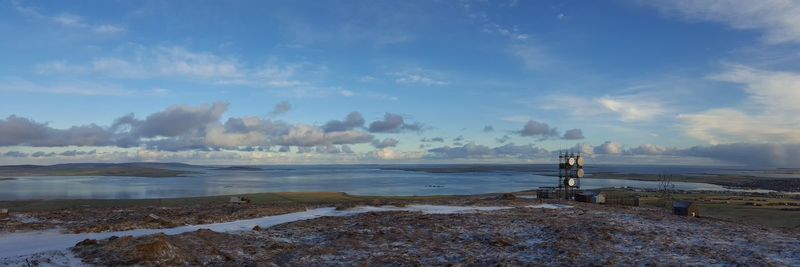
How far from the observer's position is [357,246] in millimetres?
18453

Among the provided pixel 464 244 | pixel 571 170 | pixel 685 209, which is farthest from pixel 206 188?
pixel 464 244

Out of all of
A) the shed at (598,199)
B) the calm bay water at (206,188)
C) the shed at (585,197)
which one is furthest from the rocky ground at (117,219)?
the calm bay water at (206,188)

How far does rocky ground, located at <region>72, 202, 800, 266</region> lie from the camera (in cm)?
1581

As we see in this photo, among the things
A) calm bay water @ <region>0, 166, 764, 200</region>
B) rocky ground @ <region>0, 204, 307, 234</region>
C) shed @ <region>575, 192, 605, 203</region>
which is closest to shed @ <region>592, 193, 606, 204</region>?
shed @ <region>575, 192, 605, 203</region>

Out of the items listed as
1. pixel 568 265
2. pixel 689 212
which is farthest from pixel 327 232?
pixel 689 212

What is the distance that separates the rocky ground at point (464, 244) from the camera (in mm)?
15812

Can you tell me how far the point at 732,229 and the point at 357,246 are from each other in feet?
56.2

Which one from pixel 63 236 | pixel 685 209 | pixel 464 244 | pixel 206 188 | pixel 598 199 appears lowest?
pixel 206 188

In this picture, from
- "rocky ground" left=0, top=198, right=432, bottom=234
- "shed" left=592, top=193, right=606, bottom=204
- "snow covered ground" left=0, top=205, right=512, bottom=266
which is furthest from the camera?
"shed" left=592, top=193, right=606, bottom=204

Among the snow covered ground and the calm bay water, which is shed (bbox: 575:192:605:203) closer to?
the snow covered ground

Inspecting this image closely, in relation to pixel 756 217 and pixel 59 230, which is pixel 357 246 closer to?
pixel 59 230

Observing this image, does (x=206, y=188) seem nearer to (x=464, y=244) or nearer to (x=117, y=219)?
(x=117, y=219)

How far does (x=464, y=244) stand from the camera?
1920 cm

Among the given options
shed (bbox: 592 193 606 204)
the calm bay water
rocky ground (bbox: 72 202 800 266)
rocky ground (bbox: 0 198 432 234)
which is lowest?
the calm bay water
